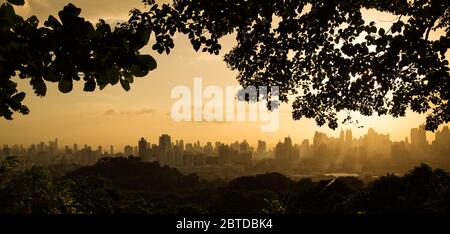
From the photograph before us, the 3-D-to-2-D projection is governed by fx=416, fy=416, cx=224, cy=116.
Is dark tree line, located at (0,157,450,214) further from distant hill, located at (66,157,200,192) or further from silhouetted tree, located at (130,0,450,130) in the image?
distant hill, located at (66,157,200,192)

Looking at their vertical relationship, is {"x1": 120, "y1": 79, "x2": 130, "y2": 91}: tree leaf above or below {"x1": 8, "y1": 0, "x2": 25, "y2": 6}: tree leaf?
below

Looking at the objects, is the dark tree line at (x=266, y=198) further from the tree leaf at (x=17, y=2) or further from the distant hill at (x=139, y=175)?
the distant hill at (x=139, y=175)

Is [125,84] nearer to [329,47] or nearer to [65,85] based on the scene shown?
[65,85]

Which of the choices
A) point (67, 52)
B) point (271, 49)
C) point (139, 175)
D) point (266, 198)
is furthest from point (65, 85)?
point (139, 175)

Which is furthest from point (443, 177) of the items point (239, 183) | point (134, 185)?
point (134, 185)

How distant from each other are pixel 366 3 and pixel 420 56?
2.64 metres

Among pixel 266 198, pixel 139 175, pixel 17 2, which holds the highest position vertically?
pixel 17 2

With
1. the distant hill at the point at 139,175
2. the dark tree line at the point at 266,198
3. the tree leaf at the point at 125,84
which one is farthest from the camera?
the distant hill at the point at 139,175

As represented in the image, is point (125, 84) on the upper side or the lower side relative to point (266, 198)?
upper

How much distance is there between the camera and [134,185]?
6029 inches

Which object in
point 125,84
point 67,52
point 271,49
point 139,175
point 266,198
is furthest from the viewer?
point 139,175

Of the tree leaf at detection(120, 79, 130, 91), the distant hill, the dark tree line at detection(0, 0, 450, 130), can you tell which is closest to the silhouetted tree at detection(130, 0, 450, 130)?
the dark tree line at detection(0, 0, 450, 130)

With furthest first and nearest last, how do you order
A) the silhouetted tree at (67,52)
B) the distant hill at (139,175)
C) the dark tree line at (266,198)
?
the distant hill at (139,175) < the dark tree line at (266,198) < the silhouetted tree at (67,52)

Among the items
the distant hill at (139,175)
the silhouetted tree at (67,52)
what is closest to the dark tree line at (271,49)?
the silhouetted tree at (67,52)
